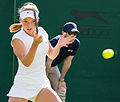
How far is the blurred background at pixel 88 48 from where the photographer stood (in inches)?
213

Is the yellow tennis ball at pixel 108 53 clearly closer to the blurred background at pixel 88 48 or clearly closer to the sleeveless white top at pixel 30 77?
the blurred background at pixel 88 48

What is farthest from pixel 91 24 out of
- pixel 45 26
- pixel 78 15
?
pixel 45 26

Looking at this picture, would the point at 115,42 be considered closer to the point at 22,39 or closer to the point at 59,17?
the point at 59,17

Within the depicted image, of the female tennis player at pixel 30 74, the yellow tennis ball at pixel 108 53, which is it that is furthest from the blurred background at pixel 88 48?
the female tennis player at pixel 30 74

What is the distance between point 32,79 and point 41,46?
32 centimetres

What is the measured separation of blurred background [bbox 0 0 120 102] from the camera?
540cm

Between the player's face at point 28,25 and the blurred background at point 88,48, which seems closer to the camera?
the player's face at point 28,25

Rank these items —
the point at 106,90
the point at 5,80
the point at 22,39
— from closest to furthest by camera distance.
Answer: the point at 22,39
the point at 5,80
the point at 106,90

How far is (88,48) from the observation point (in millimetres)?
5621

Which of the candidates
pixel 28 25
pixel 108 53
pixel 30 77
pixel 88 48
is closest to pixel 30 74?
pixel 30 77

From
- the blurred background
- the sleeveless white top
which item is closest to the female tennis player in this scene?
the sleeveless white top

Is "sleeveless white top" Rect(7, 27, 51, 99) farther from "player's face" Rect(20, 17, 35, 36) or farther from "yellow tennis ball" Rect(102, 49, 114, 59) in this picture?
"yellow tennis ball" Rect(102, 49, 114, 59)

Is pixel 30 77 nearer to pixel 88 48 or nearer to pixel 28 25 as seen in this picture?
pixel 28 25

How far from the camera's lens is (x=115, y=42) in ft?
18.7
